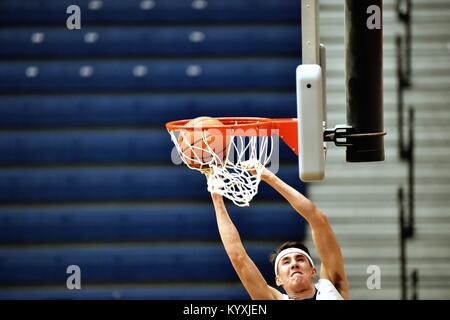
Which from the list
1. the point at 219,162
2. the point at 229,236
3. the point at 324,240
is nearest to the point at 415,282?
the point at 324,240

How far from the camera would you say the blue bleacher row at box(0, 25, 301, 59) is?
6.18 meters

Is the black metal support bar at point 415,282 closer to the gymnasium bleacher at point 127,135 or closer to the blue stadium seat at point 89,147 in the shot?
the gymnasium bleacher at point 127,135

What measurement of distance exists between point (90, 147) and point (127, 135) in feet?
0.81

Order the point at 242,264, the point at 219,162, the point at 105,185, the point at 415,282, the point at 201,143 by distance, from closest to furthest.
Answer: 1. the point at 201,143
2. the point at 219,162
3. the point at 242,264
4. the point at 415,282
5. the point at 105,185

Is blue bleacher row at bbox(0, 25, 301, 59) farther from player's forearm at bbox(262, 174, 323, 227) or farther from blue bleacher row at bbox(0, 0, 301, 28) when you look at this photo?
player's forearm at bbox(262, 174, 323, 227)

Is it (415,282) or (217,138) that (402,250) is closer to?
(415,282)

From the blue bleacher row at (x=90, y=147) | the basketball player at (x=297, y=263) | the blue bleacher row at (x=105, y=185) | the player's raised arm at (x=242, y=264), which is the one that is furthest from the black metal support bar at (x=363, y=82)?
the blue bleacher row at (x=90, y=147)

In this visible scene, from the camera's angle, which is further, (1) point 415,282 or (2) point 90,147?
(2) point 90,147

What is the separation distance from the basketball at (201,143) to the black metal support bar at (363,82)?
704mm

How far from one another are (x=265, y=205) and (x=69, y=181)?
4.13 feet

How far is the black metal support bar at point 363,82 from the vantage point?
459cm

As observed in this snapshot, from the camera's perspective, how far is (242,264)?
5.34 metres

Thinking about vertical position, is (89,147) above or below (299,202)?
above
